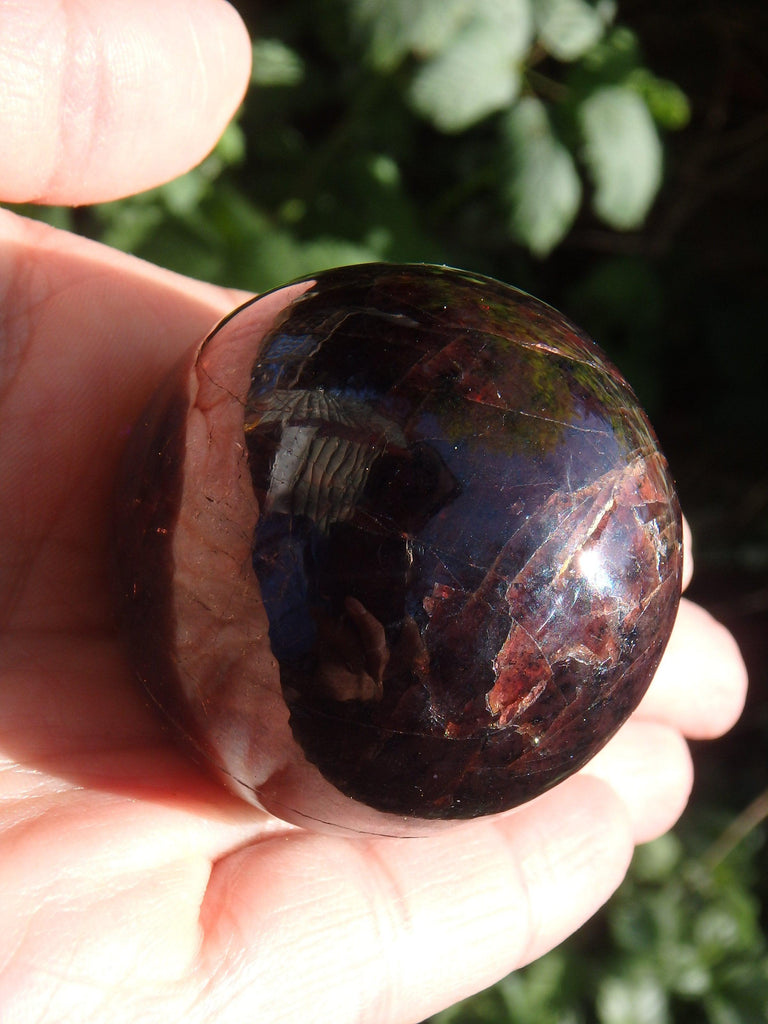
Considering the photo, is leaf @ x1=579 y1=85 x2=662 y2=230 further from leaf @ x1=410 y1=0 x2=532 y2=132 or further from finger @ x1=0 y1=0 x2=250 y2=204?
finger @ x1=0 y1=0 x2=250 y2=204

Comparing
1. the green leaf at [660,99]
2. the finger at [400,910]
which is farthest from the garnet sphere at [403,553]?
the green leaf at [660,99]

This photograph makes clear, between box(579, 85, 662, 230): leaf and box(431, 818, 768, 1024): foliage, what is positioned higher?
box(579, 85, 662, 230): leaf

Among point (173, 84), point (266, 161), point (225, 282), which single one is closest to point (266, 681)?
point (173, 84)

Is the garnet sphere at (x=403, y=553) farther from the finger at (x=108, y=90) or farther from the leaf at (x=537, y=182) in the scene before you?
the leaf at (x=537, y=182)

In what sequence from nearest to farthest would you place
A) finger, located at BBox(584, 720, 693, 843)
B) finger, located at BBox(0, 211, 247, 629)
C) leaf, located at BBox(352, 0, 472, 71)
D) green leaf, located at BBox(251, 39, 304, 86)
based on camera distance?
finger, located at BBox(0, 211, 247, 629)
finger, located at BBox(584, 720, 693, 843)
leaf, located at BBox(352, 0, 472, 71)
green leaf, located at BBox(251, 39, 304, 86)

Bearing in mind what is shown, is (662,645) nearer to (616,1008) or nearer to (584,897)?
(584,897)

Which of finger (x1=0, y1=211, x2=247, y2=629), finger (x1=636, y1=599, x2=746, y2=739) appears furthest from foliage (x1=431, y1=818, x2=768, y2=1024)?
finger (x1=0, y1=211, x2=247, y2=629)
